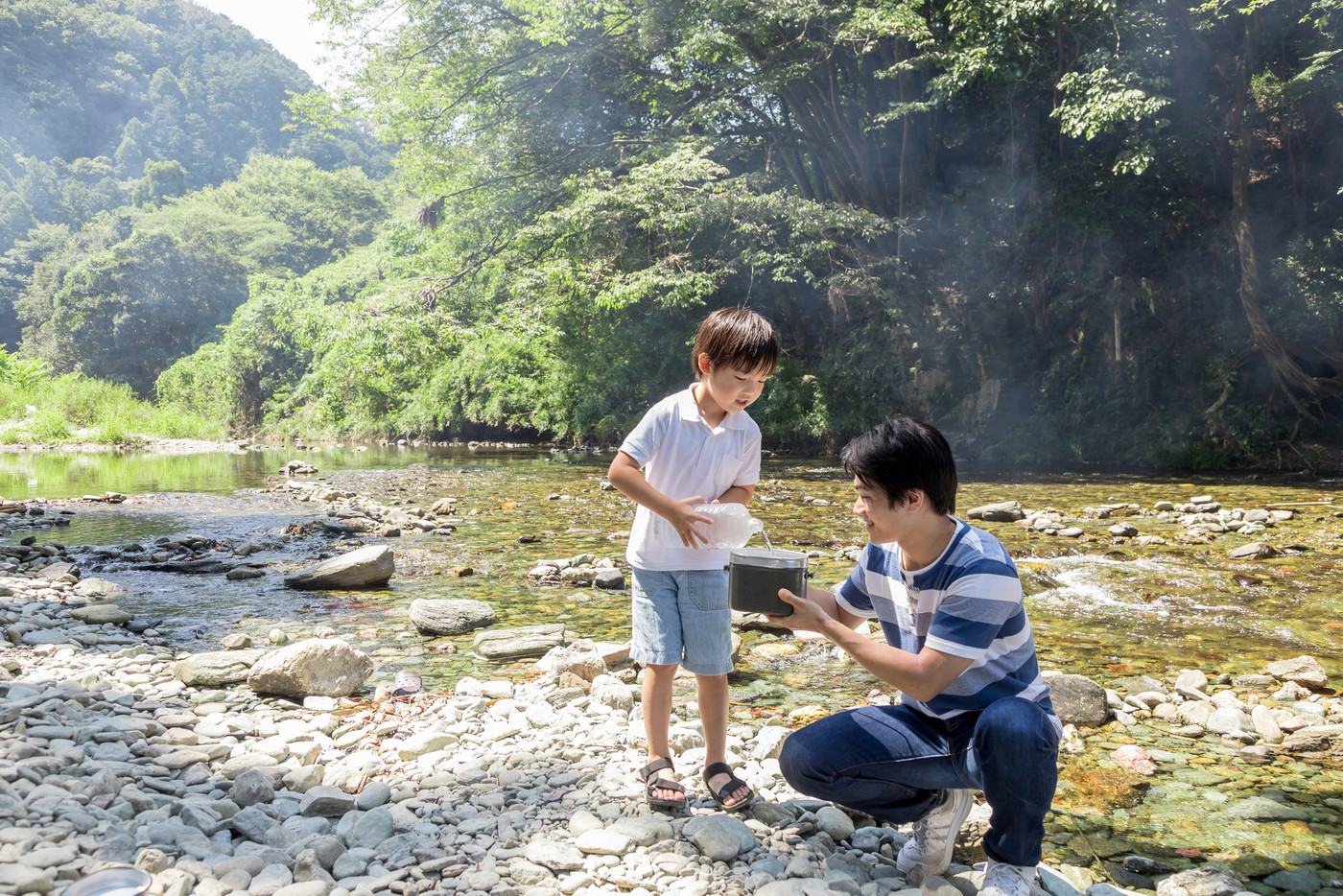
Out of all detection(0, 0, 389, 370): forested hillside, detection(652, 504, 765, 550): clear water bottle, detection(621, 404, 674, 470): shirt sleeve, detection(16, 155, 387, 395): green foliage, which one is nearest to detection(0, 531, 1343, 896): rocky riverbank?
detection(652, 504, 765, 550): clear water bottle

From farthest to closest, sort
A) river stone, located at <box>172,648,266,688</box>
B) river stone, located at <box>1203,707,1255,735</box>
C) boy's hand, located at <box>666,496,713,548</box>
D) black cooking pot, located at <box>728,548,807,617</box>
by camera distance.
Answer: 1. river stone, located at <box>172,648,266,688</box>
2. river stone, located at <box>1203,707,1255,735</box>
3. boy's hand, located at <box>666,496,713,548</box>
4. black cooking pot, located at <box>728,548,807,617</box>

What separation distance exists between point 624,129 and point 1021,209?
887 cm

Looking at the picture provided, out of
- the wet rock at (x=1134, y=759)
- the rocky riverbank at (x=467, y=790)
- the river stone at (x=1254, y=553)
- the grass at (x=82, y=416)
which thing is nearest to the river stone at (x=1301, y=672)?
the rocky riverbank at (x=467, y=790)

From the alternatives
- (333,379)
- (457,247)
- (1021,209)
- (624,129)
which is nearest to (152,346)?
(333,379)

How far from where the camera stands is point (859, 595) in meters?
2.18

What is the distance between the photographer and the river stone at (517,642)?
4.11 metres

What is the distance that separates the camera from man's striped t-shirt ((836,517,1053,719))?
1810 millimetres

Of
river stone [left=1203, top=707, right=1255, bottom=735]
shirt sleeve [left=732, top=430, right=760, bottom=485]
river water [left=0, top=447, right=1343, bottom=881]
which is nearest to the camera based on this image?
shirt sleeve [left=732, top=430, right=760, bottom=485]

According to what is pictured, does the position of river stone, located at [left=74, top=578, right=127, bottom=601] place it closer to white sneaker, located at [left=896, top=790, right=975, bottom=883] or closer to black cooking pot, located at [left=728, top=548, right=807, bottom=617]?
black cooking pot, located at [left=728, top=548, right=807, bottom=617]

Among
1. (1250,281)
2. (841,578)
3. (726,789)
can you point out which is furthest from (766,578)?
(1250,281)

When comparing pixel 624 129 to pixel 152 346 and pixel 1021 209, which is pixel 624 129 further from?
pixel 152 346

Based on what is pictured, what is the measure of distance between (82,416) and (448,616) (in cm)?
3036

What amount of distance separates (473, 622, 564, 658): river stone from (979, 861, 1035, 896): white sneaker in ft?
8.70

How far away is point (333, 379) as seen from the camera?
2780cm
